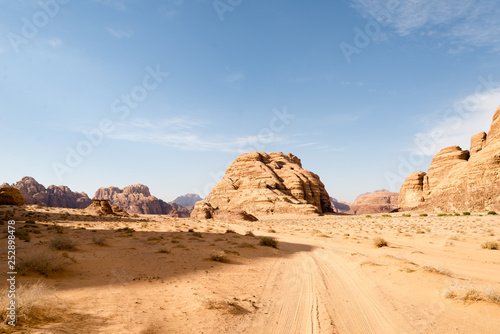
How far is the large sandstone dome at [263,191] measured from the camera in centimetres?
6197

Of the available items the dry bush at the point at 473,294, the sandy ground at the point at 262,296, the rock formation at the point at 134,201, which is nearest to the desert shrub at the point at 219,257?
the sandy ground at the point at 262,296

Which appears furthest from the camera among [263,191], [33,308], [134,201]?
[134,201]

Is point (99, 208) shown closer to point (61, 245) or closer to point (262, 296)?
point (61, 245)

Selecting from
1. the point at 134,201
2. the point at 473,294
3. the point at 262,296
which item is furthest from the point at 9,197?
the point at 134,201

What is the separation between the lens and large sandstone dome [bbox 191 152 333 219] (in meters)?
62.0

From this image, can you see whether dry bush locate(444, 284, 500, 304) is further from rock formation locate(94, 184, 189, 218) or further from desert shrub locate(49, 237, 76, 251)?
rock formation locate(94, 184, 189, 218)

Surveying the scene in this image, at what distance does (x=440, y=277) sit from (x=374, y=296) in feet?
7.49

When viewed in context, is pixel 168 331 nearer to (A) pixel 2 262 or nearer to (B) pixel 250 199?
(A) pixel 2 262

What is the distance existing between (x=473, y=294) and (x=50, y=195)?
467 ft

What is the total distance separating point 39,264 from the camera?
6082 mm

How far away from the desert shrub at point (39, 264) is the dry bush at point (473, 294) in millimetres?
9337

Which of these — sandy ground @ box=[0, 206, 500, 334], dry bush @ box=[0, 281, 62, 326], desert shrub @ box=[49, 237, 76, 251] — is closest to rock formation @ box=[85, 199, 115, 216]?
desert shrub @ box=[49, 237, 76, 251]

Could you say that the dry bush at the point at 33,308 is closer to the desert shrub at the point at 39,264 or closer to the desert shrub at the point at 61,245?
the desert shrub at the point at 39,264

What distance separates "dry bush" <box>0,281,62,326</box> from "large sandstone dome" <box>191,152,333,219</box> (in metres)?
52.3
